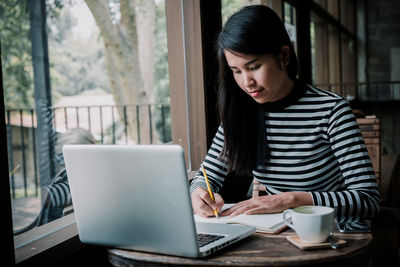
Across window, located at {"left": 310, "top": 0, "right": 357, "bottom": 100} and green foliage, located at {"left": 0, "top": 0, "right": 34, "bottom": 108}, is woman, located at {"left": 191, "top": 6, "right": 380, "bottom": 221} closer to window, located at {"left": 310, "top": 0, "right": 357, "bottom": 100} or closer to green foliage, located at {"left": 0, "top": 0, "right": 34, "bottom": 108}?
green foliage, located at {"left": 0, "top": 0, "right": 34, "bottom": 108}

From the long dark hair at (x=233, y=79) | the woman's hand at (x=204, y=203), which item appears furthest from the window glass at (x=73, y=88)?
the long dark hair at (x=233, y=79)

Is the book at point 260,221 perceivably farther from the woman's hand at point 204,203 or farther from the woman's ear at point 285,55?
the woman's ear at point 285,55

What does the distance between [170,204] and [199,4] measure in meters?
1.32

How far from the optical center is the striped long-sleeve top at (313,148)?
118cm

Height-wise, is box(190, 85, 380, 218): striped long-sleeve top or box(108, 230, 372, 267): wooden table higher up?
box(190, 85, 380, 218): striped long-sleeve top

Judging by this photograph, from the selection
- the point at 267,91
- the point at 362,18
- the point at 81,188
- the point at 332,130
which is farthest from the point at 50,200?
the point at 362,18

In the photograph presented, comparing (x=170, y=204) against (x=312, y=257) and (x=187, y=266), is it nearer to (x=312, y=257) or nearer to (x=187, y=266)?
(x=187, y=266)

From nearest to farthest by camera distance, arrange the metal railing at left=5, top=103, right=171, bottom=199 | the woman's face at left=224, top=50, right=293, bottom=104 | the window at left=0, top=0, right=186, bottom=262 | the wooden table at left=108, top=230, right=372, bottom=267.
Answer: the wooden table at left=108, top=230, right=372, bottom=267 → the woman's face at left=224, top=50, right=293, bottom=104 → the window at left=0, top=0, right=186, bottom=262 → the metal railing at left=5, top=103, right=171, bottom=199

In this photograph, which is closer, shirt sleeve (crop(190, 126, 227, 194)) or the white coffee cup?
the white coffee cup

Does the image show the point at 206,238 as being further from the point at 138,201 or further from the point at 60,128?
the point at 60,128

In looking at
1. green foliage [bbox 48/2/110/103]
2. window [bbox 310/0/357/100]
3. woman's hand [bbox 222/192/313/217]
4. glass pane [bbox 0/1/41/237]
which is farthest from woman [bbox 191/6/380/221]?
window [bbox 310/0/357/100]

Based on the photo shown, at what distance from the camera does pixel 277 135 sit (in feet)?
4.49

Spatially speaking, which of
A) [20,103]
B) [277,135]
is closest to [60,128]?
[20,103]

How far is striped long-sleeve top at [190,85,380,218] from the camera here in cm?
→ 118
